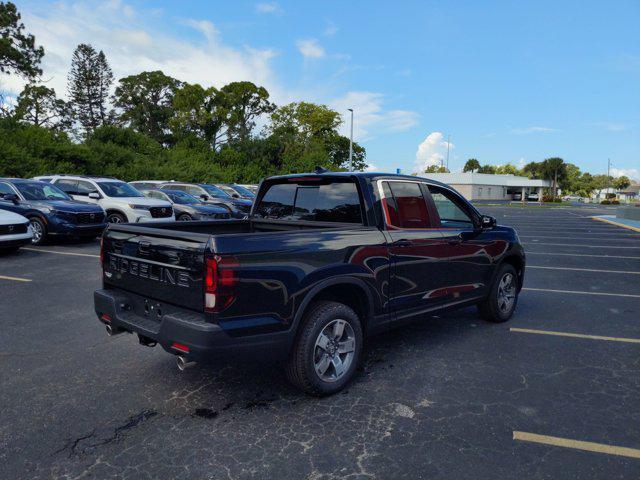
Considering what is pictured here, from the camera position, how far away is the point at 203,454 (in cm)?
298

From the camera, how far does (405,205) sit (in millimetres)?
4578

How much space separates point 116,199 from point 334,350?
12.0 metres

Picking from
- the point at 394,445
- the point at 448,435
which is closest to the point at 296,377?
the point at 394,445

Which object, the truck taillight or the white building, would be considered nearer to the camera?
the truck taillight

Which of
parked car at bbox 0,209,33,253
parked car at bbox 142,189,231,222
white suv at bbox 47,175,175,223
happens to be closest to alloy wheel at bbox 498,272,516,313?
parked car at bbox 0,209,33,253

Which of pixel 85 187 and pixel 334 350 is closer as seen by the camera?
pixel 334 350

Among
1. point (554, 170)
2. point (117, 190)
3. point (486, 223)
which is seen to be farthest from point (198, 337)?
point (554, 170)

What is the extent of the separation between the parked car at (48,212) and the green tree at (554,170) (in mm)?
97276

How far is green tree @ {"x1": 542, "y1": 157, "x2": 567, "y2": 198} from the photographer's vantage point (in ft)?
314

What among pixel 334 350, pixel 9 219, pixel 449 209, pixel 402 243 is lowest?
pixel 334 350

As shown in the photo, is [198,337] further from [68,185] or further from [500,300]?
[68,185]

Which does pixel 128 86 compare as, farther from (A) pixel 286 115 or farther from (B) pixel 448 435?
(B) pixel 448 435

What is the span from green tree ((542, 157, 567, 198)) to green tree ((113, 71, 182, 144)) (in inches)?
2855

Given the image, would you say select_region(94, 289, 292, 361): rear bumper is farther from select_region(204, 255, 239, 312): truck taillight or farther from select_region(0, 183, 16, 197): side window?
select_region(0, 183, 16, 197): side window
